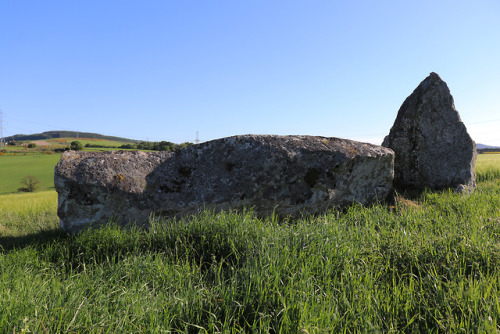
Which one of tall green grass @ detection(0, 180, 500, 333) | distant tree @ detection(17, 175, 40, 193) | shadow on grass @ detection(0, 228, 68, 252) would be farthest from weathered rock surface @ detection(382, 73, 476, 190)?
distant tree @ detection(17, 175, 40, 193)

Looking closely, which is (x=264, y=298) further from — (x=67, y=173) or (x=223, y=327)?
(x=67, y=173)

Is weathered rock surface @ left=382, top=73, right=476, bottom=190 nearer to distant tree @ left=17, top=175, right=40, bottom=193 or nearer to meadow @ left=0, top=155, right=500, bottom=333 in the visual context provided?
meadow @ left=0, top=155, right=500, bottom=333

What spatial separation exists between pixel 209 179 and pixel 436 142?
5583 millimetres

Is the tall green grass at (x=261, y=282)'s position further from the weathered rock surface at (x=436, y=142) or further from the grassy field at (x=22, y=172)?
the grassy field at (x=22, y=172)

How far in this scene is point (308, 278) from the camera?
2.39m

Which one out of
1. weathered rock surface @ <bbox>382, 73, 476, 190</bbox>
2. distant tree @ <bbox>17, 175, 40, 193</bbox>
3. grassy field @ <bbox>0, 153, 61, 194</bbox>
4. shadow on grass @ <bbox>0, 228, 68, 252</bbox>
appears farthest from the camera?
grassy field @ <bbox>0, 153, 61, 194</bbox>

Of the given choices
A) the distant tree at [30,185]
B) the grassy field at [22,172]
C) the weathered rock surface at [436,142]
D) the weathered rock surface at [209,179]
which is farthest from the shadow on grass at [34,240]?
the grassy field at [22,172]

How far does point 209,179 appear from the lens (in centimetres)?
463

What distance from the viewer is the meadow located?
2.03 m

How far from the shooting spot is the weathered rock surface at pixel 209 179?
14.5ft

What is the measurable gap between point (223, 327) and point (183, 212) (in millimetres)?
2662

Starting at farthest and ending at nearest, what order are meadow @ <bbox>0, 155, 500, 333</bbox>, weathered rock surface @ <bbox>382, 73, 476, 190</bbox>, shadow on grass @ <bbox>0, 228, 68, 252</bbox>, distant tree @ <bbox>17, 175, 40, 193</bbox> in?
1. distant tree @ <bbox>17, 175, 40, 193</bbox>
2. weathered rock surface @ <bbox>382, 73, 476, 190</bbox>
3. shadow on grass @ <bbox>0, 228, 68, 252</bbox>
4. meadow @ <bbox>0, 155, 500, 333</bbox>

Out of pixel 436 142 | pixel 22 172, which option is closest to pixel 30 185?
pixel 22 172

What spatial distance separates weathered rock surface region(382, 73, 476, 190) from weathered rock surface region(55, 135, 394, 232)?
8.28ft
